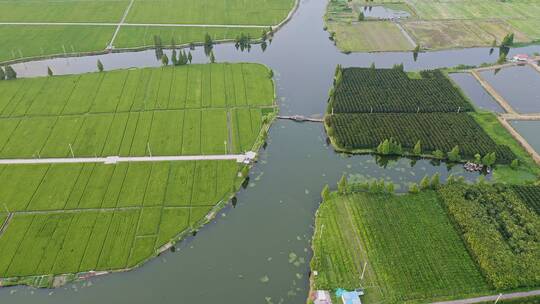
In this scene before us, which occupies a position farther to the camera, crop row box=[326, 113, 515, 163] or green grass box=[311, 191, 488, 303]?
crop row box=[326, 113, 515, 163]

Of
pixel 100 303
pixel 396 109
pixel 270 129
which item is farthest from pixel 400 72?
pixel 100 303

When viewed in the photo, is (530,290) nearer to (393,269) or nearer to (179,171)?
(393,269)

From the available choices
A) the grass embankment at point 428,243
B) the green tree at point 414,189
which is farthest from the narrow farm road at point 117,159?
the green tree at point 414,189

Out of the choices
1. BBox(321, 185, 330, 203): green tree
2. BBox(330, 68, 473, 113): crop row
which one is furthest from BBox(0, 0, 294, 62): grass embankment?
BBox(321, 185, 330, 203): green tree

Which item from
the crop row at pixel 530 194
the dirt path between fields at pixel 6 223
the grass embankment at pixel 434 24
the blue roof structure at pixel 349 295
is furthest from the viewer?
the grass embankment at pixel 434 24

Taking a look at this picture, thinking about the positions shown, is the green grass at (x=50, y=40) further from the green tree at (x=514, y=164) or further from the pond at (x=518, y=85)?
the pond at (x=518, y=85)

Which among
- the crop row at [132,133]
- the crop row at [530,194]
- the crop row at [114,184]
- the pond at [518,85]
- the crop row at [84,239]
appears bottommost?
the crop row at [84,239]

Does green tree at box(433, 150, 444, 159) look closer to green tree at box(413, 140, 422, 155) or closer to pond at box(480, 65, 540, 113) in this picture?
green tree at box(413, 140, 422, 155)

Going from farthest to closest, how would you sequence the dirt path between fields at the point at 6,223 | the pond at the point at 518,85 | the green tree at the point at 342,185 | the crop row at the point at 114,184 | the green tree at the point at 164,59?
1. the green tree at the point at 164,59
2. the pond at the point at 518,85
3. the green tree at the point at 342,185
4. the crop row at the point at 114,184
5. the dirt path between fields at the point at 6,223
